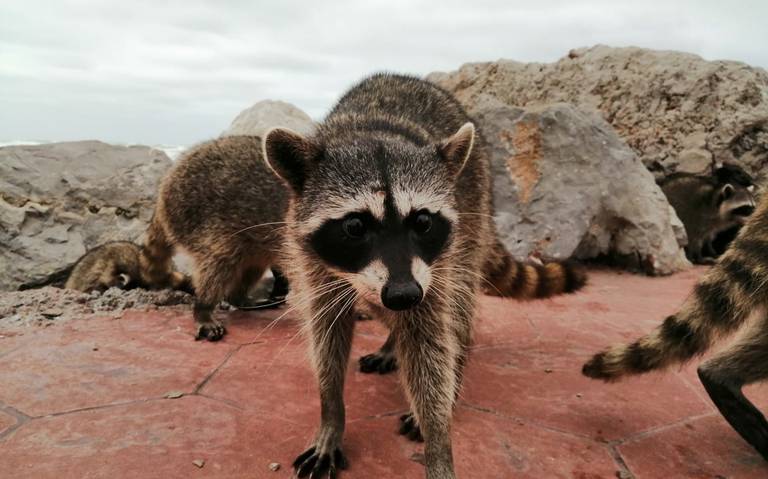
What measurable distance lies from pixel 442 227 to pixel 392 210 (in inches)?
12.3

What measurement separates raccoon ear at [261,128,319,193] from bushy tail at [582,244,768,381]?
1.54 metres

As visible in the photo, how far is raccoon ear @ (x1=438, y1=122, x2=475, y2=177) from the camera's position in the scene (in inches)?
94.2

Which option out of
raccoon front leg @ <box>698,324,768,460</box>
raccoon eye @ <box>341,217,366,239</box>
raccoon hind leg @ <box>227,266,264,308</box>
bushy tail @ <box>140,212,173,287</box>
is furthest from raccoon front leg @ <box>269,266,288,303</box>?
raccoon front leg @ <box>698,324,768,460</box>

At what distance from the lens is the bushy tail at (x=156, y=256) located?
4266 millimetres

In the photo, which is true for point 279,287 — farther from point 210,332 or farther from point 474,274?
point 474,274

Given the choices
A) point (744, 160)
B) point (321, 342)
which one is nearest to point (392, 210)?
point (321, 342)

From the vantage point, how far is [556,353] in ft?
11.1

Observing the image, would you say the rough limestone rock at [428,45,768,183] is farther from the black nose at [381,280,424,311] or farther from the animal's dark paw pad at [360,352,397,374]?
the black nose at [381,280,424,311]

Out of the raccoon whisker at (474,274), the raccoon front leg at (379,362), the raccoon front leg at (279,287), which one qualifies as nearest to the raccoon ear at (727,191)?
the raccoon whisker at (474,274)

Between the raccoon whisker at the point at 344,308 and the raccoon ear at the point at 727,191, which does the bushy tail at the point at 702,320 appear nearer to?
the raccoon whisker at the point at 344,308

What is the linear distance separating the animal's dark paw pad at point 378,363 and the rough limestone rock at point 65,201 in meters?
3.13

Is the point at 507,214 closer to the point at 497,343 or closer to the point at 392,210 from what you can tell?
the point at 497,343

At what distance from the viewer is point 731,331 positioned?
2.26 m

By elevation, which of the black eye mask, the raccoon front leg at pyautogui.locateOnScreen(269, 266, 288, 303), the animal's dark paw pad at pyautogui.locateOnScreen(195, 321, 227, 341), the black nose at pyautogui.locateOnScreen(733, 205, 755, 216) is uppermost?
the black eye mask
